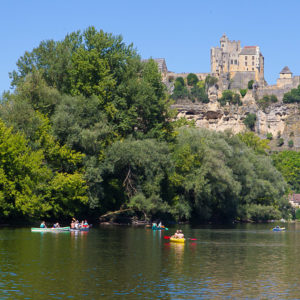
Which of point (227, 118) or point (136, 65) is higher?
point (227, 118)

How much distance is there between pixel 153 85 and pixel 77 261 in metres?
35.5

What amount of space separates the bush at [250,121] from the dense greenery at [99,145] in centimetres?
10413

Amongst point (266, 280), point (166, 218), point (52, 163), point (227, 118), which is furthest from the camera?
point (227, 118)

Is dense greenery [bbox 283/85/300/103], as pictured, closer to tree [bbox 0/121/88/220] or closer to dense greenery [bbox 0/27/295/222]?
dense greenery [bbox 0/27/295/222]

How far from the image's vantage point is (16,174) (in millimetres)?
48781

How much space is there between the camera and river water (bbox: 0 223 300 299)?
2308 cm

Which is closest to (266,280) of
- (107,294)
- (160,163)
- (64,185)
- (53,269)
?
(107,294)

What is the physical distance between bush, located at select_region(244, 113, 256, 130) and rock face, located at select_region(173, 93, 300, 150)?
1.01 metres

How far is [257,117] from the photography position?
579 ft

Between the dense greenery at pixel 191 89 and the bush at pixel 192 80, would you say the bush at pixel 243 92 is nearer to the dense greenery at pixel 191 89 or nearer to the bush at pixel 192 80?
the dense greenery at pixel 191 89

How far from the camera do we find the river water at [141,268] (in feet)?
75.7

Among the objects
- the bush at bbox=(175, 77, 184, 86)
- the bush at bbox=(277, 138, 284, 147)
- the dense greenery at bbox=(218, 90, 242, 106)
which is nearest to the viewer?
the bush at bbox=(277, 138, 284, 147)

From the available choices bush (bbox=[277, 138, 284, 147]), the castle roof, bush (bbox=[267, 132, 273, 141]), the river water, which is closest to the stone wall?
bush (bbox=[277, 138, 284, 147])

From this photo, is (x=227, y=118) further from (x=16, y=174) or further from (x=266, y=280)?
(x=266, y=280)
